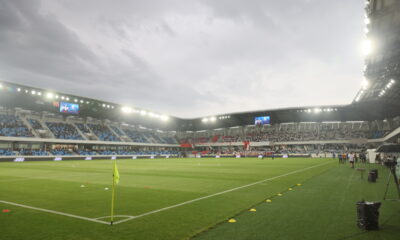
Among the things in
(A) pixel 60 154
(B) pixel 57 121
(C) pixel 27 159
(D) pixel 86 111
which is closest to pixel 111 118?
(D) pixel 86 111

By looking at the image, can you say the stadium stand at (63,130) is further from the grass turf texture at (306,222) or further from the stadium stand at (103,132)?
the grass turf texture at (306,222)

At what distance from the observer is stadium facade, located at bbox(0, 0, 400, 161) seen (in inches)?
1503

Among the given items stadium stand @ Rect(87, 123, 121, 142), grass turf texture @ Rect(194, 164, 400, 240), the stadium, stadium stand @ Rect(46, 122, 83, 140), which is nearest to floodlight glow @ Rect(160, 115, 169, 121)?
stadium stand @ Rect(87, 123, 121, 142)

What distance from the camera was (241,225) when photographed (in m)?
6.30

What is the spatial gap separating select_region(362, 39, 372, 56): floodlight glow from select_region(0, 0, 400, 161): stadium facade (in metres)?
0.20

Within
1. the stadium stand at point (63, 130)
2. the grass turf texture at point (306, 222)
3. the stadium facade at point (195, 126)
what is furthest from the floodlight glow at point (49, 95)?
the grass turf texture at point (306, 222)

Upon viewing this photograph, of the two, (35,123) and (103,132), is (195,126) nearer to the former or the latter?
(103,132)

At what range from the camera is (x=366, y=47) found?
1942cm

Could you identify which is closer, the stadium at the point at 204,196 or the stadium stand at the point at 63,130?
the stadium at the point at 204,196

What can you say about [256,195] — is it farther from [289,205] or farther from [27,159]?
[27,159]

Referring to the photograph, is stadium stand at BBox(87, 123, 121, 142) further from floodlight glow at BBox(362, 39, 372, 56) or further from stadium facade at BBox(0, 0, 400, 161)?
floodlight glow at BBox(362, 39, 372, 56)

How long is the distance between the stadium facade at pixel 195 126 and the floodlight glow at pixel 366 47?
0.20 m

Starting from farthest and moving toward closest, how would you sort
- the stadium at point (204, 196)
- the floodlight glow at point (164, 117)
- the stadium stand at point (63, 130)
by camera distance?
the floodlight glow at point (164, 117) → the stadium stand at point (63, 130) → the stadium at point (204, 196)

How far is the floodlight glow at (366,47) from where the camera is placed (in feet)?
59.9
